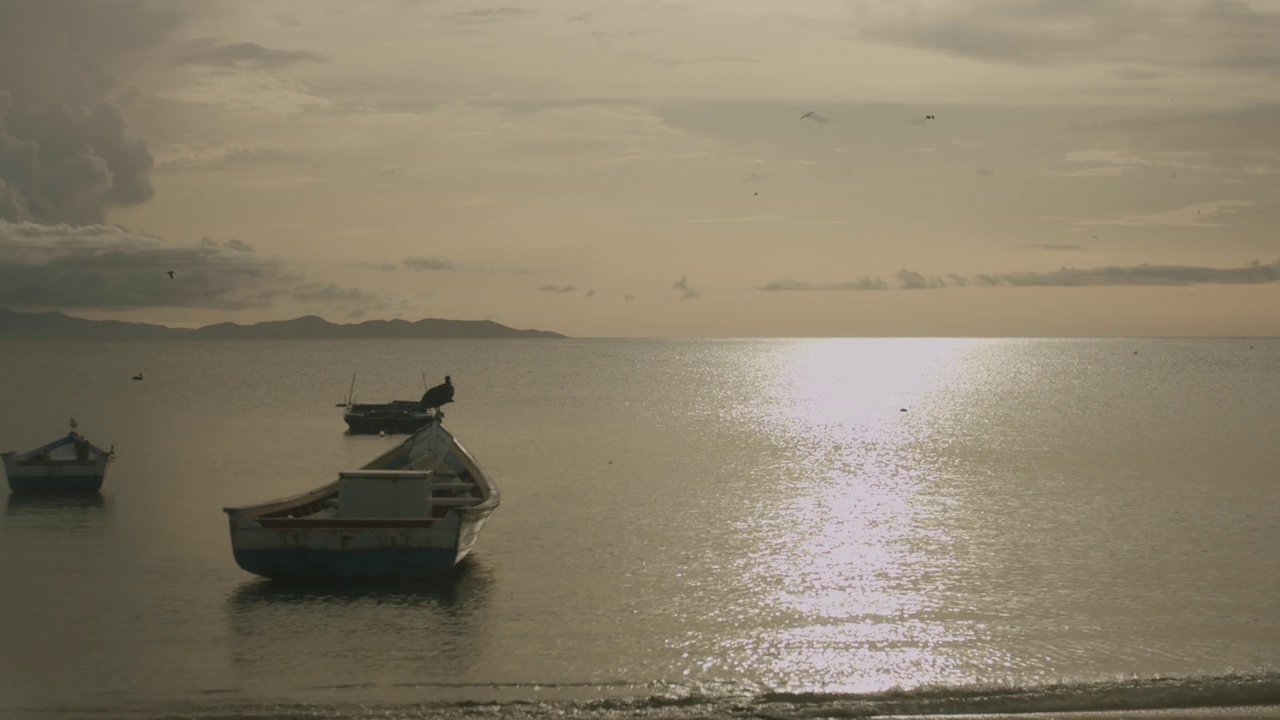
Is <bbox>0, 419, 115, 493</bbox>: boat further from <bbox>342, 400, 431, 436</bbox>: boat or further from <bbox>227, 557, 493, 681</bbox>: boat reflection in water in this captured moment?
<bbox>342, 400, 431, 436</bbox>: boat

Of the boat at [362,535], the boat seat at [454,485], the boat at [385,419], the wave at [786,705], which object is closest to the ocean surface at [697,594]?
the wave at [786,705]

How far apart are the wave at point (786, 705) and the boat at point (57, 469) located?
909 inches

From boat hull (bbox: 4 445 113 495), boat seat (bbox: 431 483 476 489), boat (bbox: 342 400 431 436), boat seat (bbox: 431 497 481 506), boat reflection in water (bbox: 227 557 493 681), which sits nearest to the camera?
boat reflection in water (bbox: 227 557 493 681)

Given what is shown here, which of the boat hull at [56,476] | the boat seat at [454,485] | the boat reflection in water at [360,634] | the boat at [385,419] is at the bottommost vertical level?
the boat at [385,419]

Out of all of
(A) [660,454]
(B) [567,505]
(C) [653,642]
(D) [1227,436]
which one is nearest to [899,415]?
(D) [1227,436]

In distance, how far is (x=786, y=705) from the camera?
17.4 m

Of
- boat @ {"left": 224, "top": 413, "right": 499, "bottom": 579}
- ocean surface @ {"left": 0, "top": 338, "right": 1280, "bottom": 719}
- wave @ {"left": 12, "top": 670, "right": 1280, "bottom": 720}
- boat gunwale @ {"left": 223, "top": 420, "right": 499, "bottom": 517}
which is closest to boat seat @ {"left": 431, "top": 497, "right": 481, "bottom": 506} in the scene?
boat gunwale @ {"left": 223, "top": 420, "right": 499, "bottom": 517}

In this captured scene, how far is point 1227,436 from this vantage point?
64.1m

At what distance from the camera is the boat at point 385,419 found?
218 ft

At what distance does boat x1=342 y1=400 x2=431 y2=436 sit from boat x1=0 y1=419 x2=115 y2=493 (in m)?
26.9

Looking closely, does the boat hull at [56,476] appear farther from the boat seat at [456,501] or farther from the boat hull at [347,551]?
the boat hull at [347,551]

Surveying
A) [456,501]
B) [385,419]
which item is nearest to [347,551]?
[456,501]

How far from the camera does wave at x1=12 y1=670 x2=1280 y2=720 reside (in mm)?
17078

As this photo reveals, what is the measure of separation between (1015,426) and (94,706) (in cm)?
6483
